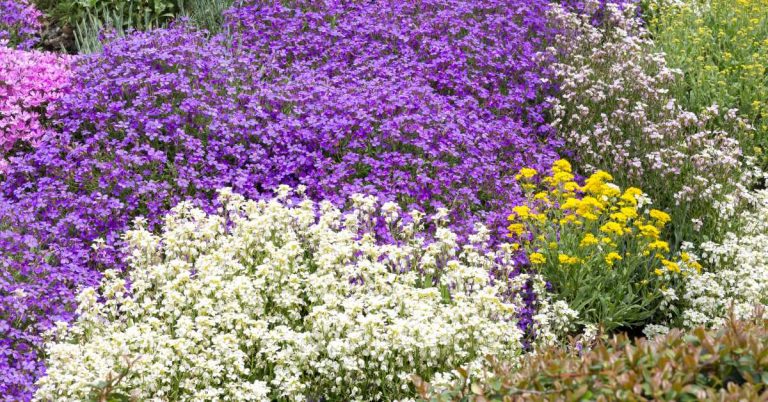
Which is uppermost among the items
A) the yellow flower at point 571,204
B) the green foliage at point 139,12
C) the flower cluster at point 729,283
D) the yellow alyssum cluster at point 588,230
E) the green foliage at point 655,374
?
the green foliage at point 655,374

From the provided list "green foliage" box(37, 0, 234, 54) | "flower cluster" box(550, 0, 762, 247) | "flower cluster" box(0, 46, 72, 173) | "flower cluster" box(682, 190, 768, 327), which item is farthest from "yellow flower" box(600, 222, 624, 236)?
"green foliage" box(37, 0, 234, 54)

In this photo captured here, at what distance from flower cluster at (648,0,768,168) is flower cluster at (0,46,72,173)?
5.35 meters

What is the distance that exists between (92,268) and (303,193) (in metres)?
1.39

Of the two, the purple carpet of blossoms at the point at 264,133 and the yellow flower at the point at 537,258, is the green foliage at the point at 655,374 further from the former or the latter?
the purple carpet of blossoms at the point at 264,133

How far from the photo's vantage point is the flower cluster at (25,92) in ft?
20.9

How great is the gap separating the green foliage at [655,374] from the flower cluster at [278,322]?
77 cm

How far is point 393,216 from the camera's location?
5.34 metres

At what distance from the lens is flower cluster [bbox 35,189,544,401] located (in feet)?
12.8

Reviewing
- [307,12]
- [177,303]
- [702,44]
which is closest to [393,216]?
[177,303]

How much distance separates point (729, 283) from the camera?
5809mm

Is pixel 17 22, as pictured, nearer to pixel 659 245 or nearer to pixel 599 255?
pixel 599 255

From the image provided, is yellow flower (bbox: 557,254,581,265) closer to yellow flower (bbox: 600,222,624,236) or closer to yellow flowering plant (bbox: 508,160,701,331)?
yellow flowering plant (bbox: 508,160,701,331)

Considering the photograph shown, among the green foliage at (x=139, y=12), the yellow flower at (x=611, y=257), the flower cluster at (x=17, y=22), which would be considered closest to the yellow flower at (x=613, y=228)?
the yellow flower at (x=611, y=257)

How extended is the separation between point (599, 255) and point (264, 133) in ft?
8.39
